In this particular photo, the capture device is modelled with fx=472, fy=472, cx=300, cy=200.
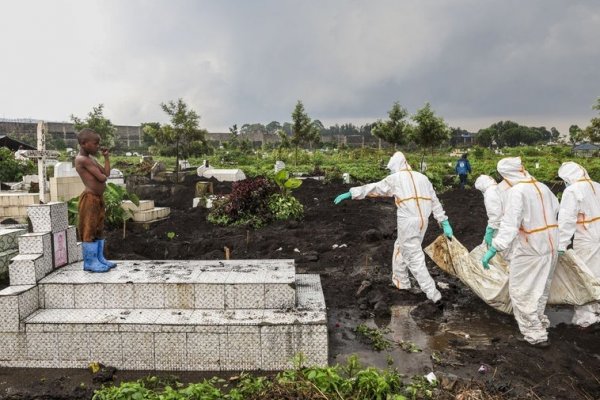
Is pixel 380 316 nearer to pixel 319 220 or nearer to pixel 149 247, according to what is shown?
pixel 149 247

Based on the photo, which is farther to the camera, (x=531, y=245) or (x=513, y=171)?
(x=513, y=171)

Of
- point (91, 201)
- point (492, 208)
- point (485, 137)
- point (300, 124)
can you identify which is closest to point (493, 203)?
point (492, 208)

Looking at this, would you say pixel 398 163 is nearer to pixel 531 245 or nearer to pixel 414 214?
pixel 414 214

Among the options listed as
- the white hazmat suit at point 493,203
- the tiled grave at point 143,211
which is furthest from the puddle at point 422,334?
the tiled grave at point 143,211

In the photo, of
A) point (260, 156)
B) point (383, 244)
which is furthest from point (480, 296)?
point (260, 156)

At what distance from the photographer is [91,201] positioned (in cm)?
481

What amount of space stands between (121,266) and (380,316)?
2948 mm

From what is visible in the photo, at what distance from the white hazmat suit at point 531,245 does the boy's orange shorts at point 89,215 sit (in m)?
4.01

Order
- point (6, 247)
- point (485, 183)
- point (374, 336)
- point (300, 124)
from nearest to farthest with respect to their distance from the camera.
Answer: point (374, 336) < point (6, 247) < point (485, 183) < point (300, 124)

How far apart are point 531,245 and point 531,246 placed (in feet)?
0.04

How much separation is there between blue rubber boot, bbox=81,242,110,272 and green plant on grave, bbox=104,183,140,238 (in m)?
4.45

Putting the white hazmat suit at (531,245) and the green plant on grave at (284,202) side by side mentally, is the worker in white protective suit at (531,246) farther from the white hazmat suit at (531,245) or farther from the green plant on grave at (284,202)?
the green plant on grave at (284,202)

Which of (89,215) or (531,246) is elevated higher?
(89,215)

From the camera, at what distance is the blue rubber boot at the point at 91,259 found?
15.9 feet
